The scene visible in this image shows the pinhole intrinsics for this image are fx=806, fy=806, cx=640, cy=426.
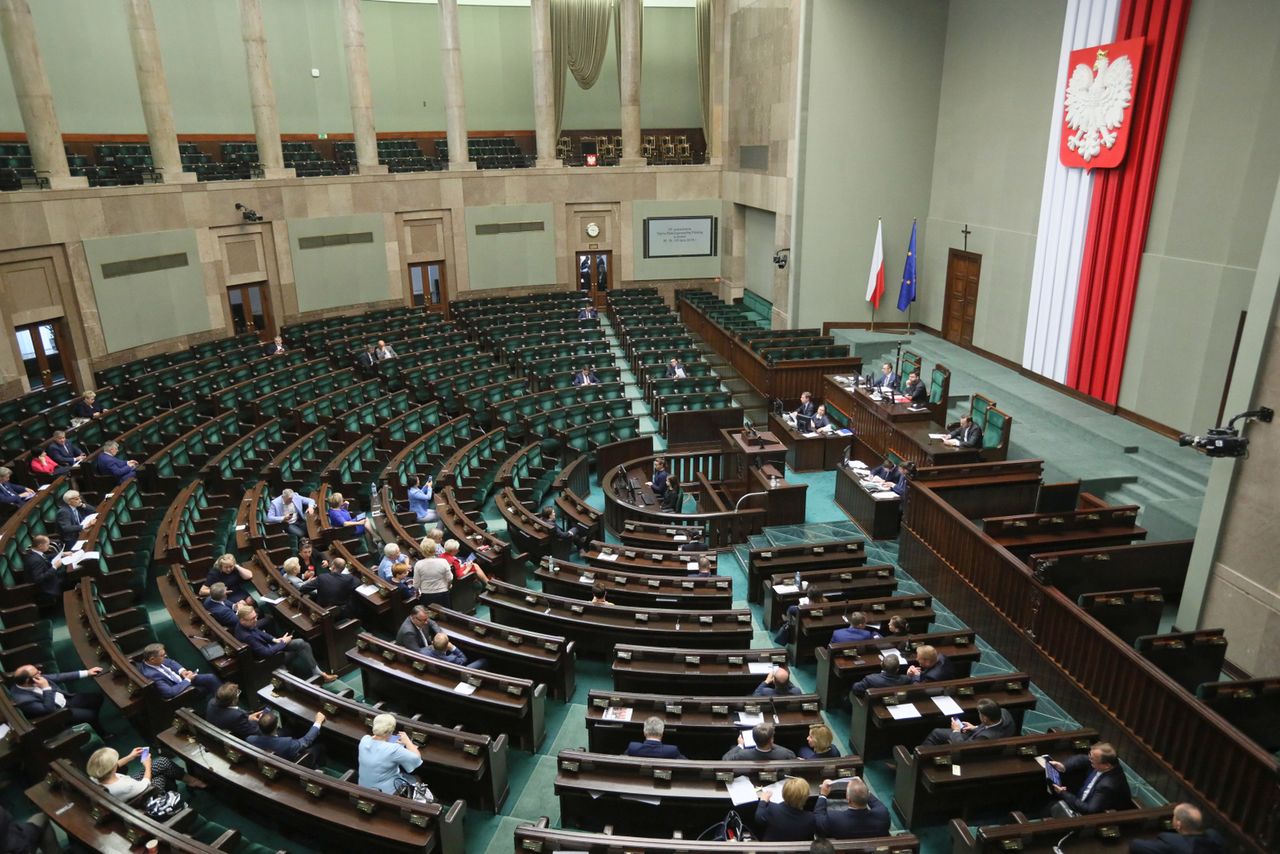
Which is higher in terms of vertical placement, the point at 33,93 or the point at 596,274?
the point at 33,93

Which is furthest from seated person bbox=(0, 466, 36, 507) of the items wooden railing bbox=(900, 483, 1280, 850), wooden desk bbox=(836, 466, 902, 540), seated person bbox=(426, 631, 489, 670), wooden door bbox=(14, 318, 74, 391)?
wooden railing bbox=(900, 483, 1280, 850)

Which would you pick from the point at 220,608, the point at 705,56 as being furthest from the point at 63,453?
the point at 705,56

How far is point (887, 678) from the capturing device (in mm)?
5926

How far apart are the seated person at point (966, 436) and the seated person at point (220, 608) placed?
842 cm

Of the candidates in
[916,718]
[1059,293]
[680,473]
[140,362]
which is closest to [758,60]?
[1059,293]

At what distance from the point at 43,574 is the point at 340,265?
505 inches

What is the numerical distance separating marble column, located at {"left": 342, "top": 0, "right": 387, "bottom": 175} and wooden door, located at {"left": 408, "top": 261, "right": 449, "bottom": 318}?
2429 millimetres

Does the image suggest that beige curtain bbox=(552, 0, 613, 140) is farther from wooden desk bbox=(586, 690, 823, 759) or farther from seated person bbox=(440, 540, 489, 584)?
wooden desk bbox=(586, 690, 823, 759)

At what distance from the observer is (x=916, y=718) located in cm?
557

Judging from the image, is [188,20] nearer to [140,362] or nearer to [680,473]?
[140,362]

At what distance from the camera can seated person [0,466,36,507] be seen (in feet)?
28.1

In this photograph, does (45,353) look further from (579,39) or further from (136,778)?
(579,39)

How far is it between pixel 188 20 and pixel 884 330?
17697 millimetres

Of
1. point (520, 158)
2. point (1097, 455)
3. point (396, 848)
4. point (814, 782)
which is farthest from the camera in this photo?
point (520, 158)
